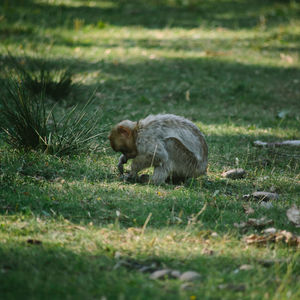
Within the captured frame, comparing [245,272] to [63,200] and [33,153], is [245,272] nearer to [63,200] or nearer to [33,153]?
[63,200]

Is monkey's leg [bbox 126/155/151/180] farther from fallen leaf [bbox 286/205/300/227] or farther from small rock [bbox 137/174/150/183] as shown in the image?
fallen leaf [bbox 286/205/300/227]

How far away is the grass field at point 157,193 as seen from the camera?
3250 millimetres

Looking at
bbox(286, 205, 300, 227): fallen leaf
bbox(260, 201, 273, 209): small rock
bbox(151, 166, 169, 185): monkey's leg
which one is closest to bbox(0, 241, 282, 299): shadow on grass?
bbox(286, 205, 300, 227): fallen leaf

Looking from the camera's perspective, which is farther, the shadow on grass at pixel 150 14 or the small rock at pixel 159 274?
the shadow on grass at pixel 150 14

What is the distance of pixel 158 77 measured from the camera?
1092cm

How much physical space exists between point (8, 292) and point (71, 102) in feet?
20.5

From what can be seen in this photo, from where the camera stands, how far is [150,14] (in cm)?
1745

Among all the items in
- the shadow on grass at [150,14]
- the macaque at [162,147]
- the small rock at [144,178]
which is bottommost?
the small rock at [144,178]

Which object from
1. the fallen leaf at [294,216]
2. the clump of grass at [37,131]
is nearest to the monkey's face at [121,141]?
the clump of grass at [37,131]

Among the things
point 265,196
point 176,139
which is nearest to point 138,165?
point 176,139

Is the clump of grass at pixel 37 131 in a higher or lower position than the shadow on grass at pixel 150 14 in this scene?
lower

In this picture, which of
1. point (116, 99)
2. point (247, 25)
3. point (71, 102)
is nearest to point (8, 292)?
point (71, 102)

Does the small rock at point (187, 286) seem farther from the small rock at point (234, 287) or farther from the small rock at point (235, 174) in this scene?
the small rock at point (235, 174)

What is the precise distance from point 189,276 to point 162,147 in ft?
7.73
